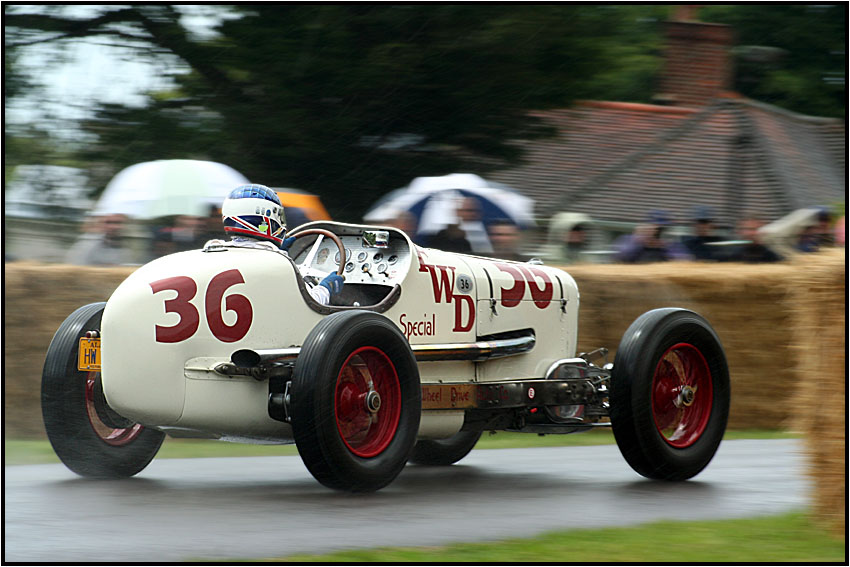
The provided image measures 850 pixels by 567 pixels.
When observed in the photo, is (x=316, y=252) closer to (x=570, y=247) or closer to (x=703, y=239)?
(x=570, y=247)

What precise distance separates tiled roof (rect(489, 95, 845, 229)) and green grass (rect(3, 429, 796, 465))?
362 inches

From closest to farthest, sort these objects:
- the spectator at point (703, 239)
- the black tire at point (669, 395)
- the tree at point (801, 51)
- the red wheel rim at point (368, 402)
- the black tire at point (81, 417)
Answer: the red wheel rim at point (368, 402)
the black tire at point (81, 417)
the black tire at point (669, 395)
the spectator at point (703, 239)
the tree at point (801, 51)

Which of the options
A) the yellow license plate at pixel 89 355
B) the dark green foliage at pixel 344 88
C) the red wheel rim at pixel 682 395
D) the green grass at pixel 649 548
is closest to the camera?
the green grass at pixel 649 548

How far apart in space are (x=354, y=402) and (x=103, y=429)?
1.67m

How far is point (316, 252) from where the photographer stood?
7.71 meters

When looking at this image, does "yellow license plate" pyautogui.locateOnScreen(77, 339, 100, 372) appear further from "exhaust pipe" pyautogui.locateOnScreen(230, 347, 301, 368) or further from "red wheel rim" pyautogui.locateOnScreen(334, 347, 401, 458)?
"red wheel rim" pyautogui.locateOnScreen(334, 347, 401, 458)

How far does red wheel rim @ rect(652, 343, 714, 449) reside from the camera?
7.81m

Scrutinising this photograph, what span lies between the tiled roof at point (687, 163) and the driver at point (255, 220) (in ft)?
45.8

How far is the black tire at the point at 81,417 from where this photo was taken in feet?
22.2

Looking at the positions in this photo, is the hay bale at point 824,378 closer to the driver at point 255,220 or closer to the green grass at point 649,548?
the green grass at point 649,548

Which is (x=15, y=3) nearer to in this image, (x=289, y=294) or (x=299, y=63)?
(x=299, y=63)

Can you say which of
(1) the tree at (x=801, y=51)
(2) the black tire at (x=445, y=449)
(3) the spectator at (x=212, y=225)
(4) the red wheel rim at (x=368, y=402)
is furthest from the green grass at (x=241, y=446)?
(1) the tree at (x=801, y=51)

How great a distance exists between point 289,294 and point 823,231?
756 cm

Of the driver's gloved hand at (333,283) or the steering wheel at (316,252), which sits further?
the steering wheel at (316,252)
